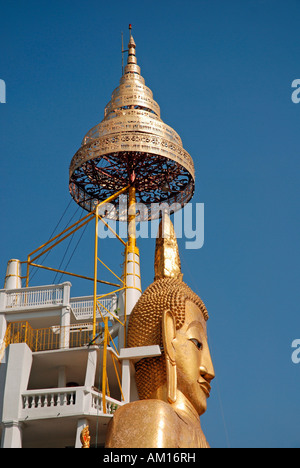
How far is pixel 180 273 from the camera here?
30219 millimetres

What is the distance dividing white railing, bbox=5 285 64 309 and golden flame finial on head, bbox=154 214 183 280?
378cm

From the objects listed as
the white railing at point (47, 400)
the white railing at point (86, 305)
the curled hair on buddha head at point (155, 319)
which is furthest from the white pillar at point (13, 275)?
the curled hair on buddha head at point (155, 319)

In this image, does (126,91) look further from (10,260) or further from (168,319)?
(168,319)

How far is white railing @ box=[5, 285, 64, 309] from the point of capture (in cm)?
3189

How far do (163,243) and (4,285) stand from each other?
660 cm

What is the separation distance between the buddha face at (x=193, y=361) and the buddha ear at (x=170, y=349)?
180 mm

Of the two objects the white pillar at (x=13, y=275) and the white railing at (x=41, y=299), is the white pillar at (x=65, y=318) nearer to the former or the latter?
the white railing at (x=41, y=299)

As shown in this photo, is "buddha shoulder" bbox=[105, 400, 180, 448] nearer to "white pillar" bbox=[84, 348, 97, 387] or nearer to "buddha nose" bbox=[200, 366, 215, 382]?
"buddha nose" bbox=[200, 366, 215, 382]

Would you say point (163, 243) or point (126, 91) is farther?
point (126, 91)

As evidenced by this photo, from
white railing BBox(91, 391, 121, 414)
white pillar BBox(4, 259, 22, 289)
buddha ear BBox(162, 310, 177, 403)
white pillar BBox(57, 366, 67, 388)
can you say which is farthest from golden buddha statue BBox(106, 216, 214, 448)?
white pillar BBox(4, 259, 22, 289)

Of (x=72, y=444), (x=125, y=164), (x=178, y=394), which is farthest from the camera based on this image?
(x=125, y=164)

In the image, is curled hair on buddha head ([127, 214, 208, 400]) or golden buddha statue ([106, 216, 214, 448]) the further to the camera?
curled hair on buddha head ([127, 214, 208, 400])

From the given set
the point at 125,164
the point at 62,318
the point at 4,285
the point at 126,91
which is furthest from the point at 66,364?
the point at 126,91

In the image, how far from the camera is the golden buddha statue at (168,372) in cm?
2395
